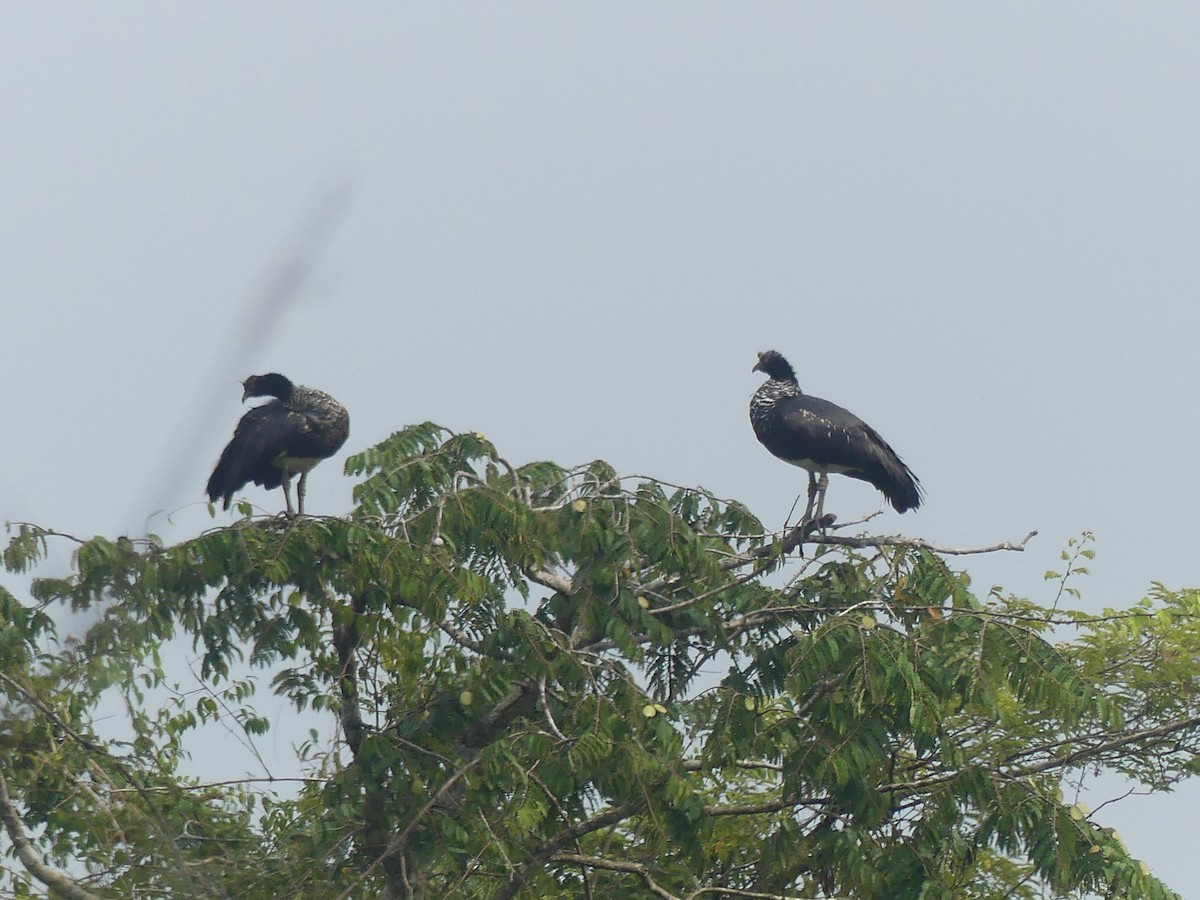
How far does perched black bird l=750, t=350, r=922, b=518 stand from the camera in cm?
833

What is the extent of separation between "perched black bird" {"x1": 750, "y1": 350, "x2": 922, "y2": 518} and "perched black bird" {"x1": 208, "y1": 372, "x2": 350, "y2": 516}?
8.37 feet

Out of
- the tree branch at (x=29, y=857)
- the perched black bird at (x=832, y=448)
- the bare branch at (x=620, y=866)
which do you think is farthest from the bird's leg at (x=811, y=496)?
the tree branch at (x=29, y=857)

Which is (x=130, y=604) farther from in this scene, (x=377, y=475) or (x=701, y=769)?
(x=377, y=475)

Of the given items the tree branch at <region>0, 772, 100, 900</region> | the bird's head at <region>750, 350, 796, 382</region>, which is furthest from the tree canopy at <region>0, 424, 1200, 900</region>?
the bird's head at <region>750, 350, 796, 382</region>

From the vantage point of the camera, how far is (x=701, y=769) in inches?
239

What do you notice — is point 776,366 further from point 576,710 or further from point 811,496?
point 576,710

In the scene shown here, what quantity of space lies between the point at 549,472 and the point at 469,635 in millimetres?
1057

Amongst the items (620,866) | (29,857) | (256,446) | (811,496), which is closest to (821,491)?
(811,496)

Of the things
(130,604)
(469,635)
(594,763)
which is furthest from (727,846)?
(130,604)

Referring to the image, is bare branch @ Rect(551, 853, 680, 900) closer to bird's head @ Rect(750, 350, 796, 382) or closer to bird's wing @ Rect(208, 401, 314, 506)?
bird's wing @ Rect(208, 401, 314, 506)

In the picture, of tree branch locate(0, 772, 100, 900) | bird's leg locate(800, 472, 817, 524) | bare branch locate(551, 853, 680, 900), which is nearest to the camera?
tree branch locate(0, 772, 100, 900)

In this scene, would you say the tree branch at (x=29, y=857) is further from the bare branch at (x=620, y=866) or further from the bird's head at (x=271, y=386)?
the bird's head at (x=271, y=386)

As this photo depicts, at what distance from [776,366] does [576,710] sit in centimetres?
430

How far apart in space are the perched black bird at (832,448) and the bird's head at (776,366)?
0.61m
